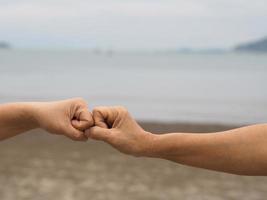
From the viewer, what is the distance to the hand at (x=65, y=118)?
280 centimetres

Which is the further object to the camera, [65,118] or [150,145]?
[65,118]

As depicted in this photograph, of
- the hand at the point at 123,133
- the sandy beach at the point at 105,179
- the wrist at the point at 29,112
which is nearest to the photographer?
the hand at the point at 123,133

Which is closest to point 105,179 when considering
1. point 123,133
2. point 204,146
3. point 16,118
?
point 16,118


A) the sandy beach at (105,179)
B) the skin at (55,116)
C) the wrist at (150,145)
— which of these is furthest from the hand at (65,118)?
the sandy beach at (105,179)

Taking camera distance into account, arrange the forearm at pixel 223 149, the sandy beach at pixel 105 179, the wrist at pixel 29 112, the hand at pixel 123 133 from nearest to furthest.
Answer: the forearm at pixel 223 149, the hand at pixel 123 133, the wrist at pixel 29 112, the sandy beach at pixel 105 179

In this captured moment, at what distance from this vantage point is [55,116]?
2803mm

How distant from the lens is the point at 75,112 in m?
2.86

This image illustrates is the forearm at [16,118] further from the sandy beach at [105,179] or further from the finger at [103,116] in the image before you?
the sandy beach at [105,179]

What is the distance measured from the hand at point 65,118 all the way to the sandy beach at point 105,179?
5324 millimetres

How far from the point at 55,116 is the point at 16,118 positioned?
0.60 ft

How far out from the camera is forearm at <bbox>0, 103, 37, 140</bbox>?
9.34 ft

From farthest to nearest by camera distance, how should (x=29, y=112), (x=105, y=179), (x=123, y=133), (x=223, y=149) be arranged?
(x=105, y=179), (x=29, y=112), (x=123, y=133), (x=223, y=149)

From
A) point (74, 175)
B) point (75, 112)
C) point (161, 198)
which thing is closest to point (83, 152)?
point (74, 175)

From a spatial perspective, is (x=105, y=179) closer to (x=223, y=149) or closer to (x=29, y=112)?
(x=29, y=112)
